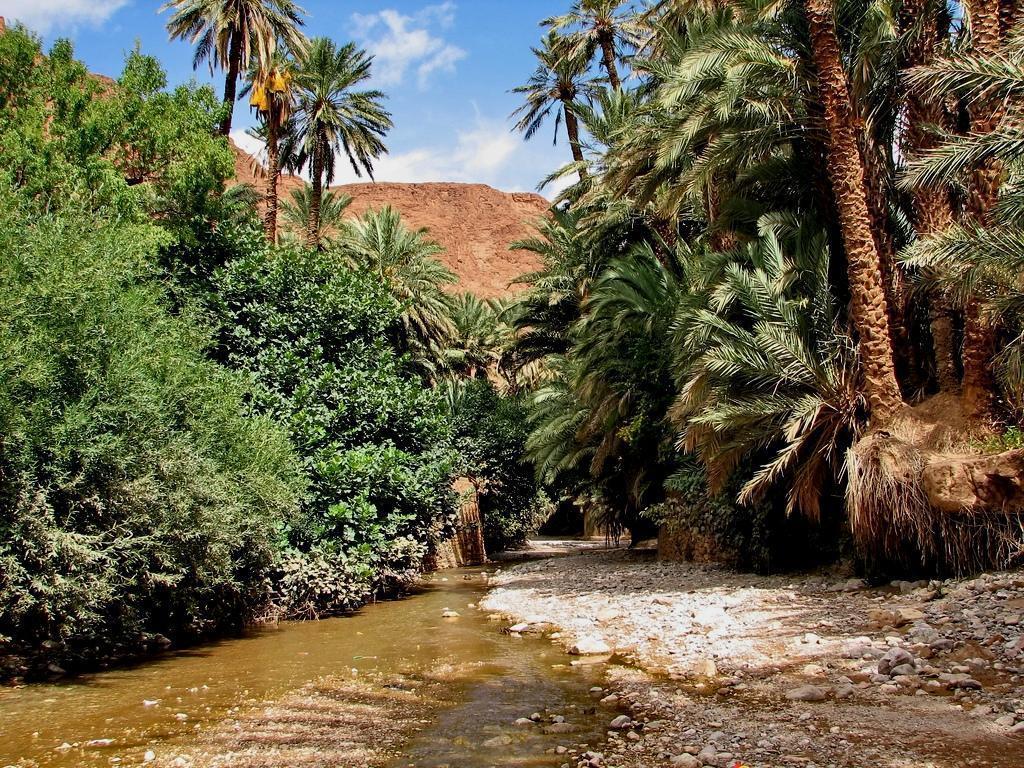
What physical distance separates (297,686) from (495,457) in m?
18.8

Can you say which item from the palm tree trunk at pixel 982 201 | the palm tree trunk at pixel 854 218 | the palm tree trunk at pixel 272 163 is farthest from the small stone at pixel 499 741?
the palm tree trunk at pixel 272 163

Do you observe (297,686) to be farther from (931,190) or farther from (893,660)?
(931,190)

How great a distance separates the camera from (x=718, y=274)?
11.9 meters

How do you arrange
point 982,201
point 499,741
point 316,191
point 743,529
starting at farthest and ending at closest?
1. point 316,191
2. point 743,529
3. point 982,201
4. point 499,741

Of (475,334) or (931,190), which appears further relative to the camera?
(475,334)

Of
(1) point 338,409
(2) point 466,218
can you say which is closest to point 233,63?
(1) point 338,409

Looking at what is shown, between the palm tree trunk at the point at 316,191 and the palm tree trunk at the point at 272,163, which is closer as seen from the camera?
the palm tree trunk at the point at 272,163

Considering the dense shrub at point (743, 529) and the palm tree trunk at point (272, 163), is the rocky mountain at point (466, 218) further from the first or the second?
the dense shrub at point (743, 529)

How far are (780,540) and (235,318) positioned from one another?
10129mm

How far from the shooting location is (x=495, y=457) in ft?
85.6

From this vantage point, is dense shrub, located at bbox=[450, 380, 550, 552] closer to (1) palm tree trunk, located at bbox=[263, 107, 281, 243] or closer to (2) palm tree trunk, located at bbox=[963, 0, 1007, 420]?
(1) palm tree trunk, located at bbox=[263, 107, 281, 243]

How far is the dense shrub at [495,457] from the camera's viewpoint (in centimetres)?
2561

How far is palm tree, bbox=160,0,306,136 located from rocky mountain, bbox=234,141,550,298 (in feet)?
159

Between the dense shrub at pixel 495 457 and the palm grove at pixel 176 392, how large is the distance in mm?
8688
